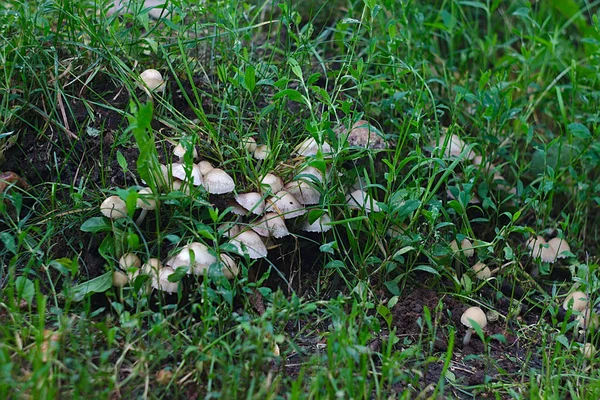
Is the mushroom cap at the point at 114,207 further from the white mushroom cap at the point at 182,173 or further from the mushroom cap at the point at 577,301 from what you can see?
the mushroom cap at the point at 577,301

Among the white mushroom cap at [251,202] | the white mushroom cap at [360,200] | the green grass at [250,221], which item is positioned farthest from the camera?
the white mushroom cap at [360,200]

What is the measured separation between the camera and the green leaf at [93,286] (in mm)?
2291

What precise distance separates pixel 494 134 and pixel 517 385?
135 cm

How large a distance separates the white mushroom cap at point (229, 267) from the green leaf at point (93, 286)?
1.29 feet

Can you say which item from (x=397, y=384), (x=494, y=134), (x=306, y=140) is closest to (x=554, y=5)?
(x=494, y=134)

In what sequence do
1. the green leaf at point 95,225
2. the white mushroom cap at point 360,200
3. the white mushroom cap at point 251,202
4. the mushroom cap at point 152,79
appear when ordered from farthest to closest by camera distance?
the mushroom cap at point 152,79, the white mushroom cap at point 360,200, the white mushroom cap at point 251,202, the green leaf at point 95,225

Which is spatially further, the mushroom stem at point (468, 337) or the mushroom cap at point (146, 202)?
the mushroom stem at point (468, 337)

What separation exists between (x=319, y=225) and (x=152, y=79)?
2.98ft

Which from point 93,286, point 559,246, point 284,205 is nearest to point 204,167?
point 284,205

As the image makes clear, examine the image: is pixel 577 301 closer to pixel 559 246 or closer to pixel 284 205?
pixel 559 246

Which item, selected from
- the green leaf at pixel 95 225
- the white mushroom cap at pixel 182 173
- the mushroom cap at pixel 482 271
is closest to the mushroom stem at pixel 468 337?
the mushroom cap at pixel 482 271

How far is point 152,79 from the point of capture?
2.75 m

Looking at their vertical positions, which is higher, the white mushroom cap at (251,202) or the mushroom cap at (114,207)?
the mushroom cap at (114,207)

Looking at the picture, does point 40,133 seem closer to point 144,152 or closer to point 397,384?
point 144,152
